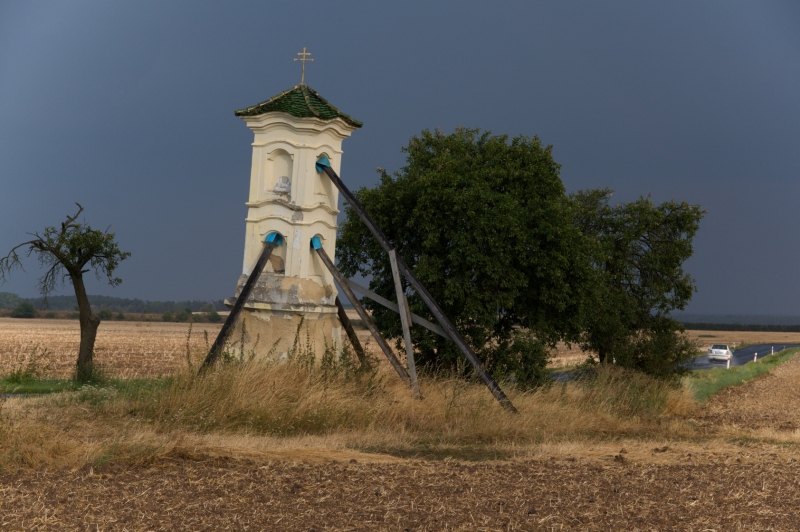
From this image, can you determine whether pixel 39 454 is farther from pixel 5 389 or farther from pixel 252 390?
pixel 5 389

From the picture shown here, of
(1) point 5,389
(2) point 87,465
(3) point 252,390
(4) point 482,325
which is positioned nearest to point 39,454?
(2) point 87,465

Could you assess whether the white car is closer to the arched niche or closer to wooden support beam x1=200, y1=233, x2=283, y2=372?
the arched niche

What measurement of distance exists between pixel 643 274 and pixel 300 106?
1340cm

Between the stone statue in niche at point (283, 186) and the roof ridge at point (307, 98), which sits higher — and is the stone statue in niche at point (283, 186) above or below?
below

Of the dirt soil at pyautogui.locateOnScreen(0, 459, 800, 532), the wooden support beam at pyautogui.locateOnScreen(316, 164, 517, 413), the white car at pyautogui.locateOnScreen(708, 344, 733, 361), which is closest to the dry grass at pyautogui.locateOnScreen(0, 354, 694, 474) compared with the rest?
the wooden support beam at pyautogui.locateOnScreen(316, 164, 517, 413)

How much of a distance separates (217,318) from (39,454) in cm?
11429

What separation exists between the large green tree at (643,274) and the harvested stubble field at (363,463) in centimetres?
660

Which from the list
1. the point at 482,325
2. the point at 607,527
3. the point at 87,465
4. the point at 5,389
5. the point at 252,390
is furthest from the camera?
the point at 482,325

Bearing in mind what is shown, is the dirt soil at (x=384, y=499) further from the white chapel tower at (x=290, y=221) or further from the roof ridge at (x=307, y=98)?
the roof ridge at (x=307, y=98)


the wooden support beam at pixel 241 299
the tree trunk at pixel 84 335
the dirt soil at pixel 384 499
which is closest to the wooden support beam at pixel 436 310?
the wooden support beam at pixel 241 299

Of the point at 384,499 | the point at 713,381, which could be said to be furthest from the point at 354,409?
the point at 713,381

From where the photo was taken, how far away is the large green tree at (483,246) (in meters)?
18.8

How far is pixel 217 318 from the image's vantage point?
122 meters

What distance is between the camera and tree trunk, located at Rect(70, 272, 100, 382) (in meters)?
20.1
